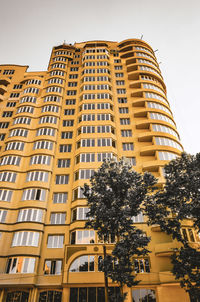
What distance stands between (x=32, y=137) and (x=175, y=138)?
24090 millimetres

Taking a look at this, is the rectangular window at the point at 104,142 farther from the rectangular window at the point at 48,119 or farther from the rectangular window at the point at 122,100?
the rectangular window at the point at 122,100

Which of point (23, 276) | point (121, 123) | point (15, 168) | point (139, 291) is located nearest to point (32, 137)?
point (15, 168)

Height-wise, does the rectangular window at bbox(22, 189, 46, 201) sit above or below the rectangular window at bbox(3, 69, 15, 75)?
below

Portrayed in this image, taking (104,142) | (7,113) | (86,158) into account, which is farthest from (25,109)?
(104,142)

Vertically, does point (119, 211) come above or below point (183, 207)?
below

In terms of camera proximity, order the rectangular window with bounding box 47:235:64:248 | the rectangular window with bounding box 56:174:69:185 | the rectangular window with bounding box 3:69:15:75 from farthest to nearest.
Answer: the rectangular window with bounding box 3:69:15:75, the rectangular window with bounding box 56:174:69:185, the rectangular window with bounding box 47:235:64:248

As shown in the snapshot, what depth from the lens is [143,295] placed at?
24.3 meters

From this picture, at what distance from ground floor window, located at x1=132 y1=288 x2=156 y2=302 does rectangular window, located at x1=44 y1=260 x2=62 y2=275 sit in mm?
8941

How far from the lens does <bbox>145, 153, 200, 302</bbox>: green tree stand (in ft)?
60.9

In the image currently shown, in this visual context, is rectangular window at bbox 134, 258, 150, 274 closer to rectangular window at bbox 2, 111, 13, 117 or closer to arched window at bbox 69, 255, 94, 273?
arched window at bbox 69, 255, 94, 273

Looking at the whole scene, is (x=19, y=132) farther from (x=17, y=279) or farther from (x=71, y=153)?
(x=17, y=279)

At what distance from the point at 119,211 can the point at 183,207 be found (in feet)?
18.9

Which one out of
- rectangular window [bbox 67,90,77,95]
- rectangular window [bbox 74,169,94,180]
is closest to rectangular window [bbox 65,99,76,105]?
rectangular window [bbox 67,90,77,95]

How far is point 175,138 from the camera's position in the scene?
119ft
